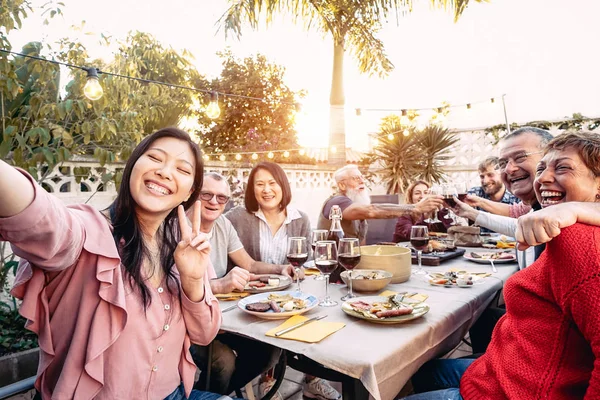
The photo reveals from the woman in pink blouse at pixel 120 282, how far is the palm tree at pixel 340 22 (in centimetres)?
676

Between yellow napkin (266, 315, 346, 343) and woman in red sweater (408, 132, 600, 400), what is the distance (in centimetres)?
36

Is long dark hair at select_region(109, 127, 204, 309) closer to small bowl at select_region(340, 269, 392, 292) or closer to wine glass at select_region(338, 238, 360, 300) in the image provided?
wine glass at select_region(338, 238, 360, 300)

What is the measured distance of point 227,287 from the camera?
6.06ft

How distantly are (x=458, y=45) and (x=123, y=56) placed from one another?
34.9 feet

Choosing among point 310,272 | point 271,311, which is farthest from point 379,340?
point 310,272

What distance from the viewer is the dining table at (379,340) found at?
1144 mm

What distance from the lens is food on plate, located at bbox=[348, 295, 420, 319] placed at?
1409 mm

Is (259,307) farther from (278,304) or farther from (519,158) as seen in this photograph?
(519,158)

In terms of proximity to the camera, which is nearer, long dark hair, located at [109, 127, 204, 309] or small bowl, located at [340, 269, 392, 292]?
long dark hair, located at [109, 127, 204, 309]

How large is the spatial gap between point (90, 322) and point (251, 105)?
12939mm

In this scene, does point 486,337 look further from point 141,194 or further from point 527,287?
point 141,194

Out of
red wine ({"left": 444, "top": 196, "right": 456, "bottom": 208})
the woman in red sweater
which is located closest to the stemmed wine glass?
red wine ({"left": 444, "top": 196, "right": 456, "bottom": 208})

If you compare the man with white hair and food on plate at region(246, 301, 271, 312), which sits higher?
the man with white hair

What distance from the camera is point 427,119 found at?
1061 centimetres
